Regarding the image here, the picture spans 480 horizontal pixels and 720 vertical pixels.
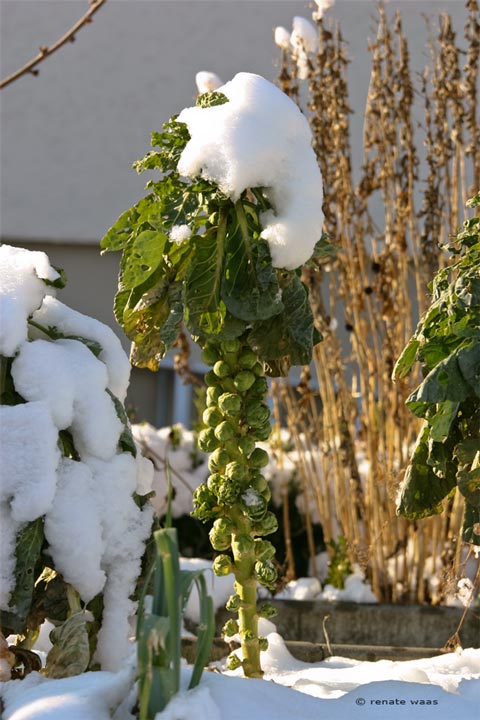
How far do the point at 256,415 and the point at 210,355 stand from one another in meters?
0.12

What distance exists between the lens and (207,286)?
146cm

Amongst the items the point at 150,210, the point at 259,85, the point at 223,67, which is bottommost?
the point at 150,210

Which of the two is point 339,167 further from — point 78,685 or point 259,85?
point 78,685

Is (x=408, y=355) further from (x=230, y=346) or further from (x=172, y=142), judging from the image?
(x=172, y=142)

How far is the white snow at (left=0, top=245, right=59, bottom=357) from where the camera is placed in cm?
142

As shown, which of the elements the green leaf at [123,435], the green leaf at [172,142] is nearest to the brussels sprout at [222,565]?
the green leaf at [123,435]

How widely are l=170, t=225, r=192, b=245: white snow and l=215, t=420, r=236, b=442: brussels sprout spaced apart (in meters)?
0.27

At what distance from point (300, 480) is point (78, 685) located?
99.5 inches

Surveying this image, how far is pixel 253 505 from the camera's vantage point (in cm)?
146

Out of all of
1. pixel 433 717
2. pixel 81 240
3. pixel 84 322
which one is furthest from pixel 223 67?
pixel 433 717

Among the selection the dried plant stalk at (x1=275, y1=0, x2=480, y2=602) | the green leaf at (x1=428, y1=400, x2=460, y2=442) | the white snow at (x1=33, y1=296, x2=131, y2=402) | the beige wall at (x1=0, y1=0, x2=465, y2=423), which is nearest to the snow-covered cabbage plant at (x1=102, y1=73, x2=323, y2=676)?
the white snow at (x1=33, y1=296, x2=131, y2=402)

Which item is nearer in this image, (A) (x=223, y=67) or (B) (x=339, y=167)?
(B) (x=339, y=167)

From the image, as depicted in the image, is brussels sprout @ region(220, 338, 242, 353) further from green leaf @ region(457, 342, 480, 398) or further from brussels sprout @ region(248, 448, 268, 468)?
green leaf @ region(457, 342, 480, 398)

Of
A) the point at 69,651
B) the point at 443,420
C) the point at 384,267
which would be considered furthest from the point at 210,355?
the point at 384,267
